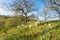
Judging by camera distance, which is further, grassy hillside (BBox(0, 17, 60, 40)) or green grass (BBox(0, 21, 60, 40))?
grassy hillside (BBox(0, 17, 60, 40))

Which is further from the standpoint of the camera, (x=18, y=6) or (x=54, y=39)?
(x=18, y=6)

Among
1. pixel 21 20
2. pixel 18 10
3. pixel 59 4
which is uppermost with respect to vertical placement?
pixel 59 4

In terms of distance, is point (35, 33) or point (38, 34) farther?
point (35, 33)

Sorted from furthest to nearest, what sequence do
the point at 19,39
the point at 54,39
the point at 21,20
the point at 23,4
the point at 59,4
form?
the point at 21,20 < the point at 23,4 < the point at 59,4 < the point at 19,39 < the point at 54,39

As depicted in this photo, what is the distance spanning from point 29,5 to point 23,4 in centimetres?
112

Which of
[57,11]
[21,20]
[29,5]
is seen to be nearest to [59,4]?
[57,11]

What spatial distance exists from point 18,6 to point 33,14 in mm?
3373

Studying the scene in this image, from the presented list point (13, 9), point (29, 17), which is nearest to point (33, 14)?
point (29, 17)

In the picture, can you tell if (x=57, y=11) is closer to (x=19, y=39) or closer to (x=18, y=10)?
(x=18, y=10)

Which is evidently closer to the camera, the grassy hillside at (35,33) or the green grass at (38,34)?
the green grass at (38,34)

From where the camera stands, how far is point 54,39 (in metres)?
8.00

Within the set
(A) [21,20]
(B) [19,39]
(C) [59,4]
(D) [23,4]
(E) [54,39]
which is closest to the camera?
(E) [54,39]

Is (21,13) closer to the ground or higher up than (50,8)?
closer to the ground

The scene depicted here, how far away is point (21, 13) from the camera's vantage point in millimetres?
34688
